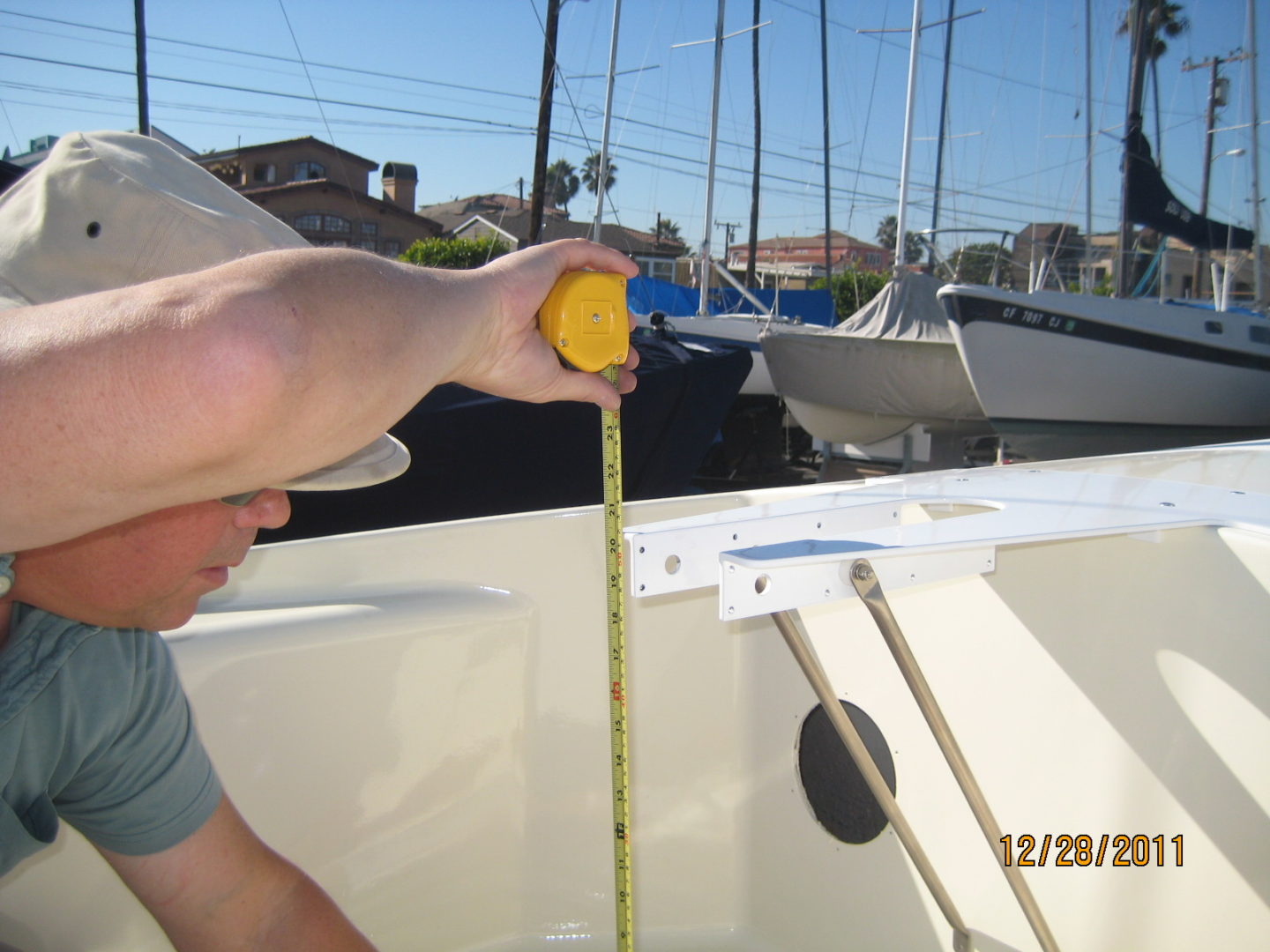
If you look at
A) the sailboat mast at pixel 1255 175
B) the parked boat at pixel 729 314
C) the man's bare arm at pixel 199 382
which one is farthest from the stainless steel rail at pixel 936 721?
the sailboat mast at pixel 1255 175

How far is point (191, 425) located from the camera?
0.56 m

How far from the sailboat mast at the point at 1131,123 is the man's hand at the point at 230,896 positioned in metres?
8.78

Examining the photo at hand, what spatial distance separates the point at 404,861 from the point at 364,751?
0.77 feet

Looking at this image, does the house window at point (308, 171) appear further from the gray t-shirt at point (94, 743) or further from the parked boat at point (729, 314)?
the gray t-shirt at point (94, 743)

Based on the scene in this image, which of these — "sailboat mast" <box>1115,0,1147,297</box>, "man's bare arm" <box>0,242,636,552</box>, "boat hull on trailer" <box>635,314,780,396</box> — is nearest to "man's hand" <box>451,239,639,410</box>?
"man's bare arm" <box>0,242,636,552</box>

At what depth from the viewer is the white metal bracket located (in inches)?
37.1

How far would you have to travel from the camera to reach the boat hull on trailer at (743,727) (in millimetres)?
1229

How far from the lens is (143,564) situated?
920mm

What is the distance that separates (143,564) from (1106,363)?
6.90 metres

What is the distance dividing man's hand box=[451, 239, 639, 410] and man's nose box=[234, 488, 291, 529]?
25cm

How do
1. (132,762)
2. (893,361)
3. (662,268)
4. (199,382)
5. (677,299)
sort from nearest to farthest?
(199,382) → (132,762) → (893,361) → (677,299) → (662,268)

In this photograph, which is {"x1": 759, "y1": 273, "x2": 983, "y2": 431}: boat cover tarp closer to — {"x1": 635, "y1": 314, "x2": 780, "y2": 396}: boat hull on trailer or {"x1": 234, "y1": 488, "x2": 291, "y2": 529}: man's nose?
{"x1": 635, "y1": 314, "x2": 780, "y2": 396}: boat hull on trailer

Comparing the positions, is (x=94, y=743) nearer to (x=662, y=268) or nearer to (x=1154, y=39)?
(x=1154, y=39)
